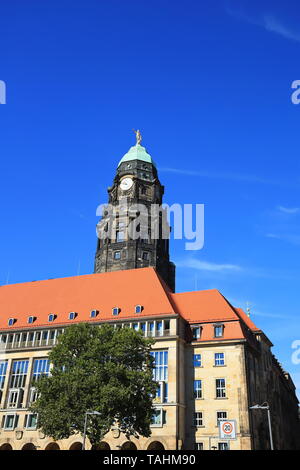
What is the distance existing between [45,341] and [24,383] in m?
5.65

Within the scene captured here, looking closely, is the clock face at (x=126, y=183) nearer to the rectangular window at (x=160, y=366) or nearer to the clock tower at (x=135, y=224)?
the clock tower at (x=135, y=224)

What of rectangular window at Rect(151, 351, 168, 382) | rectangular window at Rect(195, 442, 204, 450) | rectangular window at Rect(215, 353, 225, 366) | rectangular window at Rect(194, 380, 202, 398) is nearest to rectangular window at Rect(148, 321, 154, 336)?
rectangular window at Rect(151, 351, 168, 382)

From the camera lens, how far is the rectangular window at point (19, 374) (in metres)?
56.7

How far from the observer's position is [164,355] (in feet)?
172

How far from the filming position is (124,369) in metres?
38.6

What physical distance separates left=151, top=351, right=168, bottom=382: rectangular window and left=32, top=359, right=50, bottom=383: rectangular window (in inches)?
555

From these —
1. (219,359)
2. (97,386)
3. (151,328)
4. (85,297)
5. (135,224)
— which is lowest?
(97,386)

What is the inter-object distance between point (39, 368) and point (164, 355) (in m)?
16.5

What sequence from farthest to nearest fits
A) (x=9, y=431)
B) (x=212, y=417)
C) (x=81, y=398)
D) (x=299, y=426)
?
(x=299, y=426) → (x=9, y=431) → (x=212, y=417) → (x=81, y=398)

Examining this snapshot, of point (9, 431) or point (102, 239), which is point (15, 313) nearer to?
point (9, 431)

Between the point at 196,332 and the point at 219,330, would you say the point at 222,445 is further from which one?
the point at 196,332

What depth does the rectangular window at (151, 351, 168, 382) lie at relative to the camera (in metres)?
51.0

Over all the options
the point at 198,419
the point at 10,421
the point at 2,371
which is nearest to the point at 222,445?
the point at 198,419

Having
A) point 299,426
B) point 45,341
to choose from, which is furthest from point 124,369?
point 299,426
